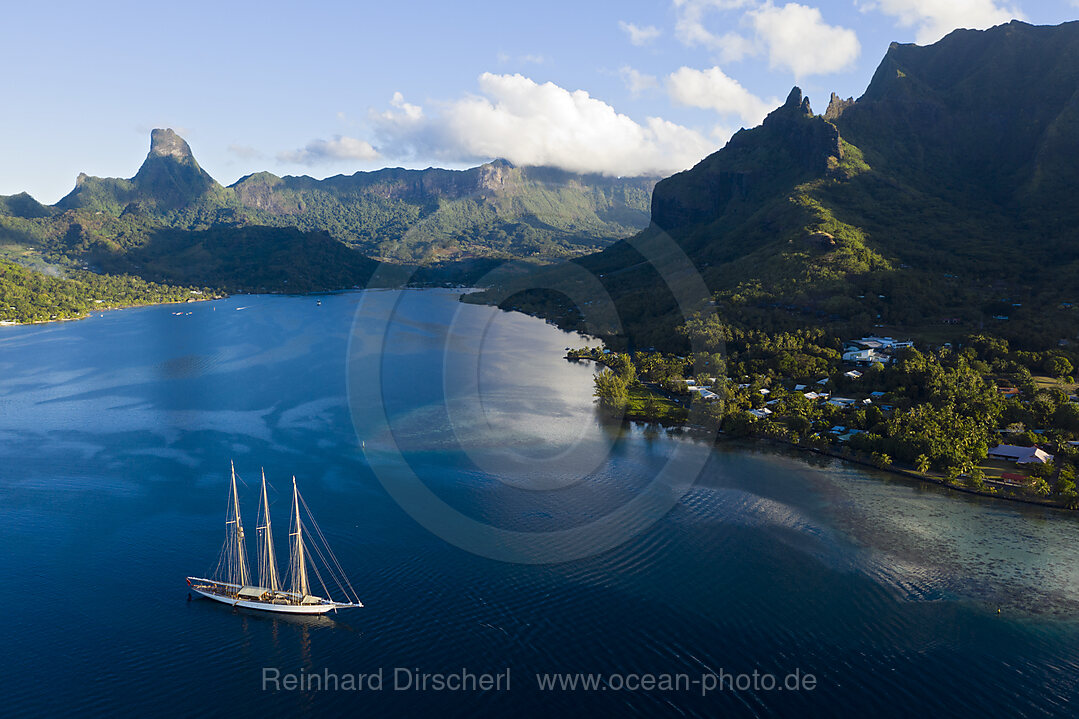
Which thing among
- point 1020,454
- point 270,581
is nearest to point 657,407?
point 1020,454

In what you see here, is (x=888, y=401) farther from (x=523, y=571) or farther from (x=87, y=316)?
(x=87, y=316)

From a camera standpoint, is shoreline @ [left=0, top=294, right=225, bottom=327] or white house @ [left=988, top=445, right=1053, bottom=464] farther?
shoreline @ [left=0, top=294, right=225, bottom=327]

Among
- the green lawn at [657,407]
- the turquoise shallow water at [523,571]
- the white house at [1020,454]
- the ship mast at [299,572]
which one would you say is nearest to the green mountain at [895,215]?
the green lawn at [657,407]

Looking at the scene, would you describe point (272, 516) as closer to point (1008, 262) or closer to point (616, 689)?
point (616, 689)

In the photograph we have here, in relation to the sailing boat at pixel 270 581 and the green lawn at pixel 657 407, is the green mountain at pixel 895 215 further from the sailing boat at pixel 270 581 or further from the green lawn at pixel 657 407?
the sailing boat at pixel 270 581

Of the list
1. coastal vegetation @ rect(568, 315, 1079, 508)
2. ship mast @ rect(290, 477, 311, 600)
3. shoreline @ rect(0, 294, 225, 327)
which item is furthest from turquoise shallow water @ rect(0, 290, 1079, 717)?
shoreline @ rect(0, 294, 225, 327)

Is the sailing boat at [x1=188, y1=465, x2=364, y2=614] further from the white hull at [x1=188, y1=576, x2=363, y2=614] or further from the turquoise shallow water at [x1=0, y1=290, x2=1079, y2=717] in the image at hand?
the turquoise shallow water at [x1=0, y1=290, x2=1079, y2=717]
